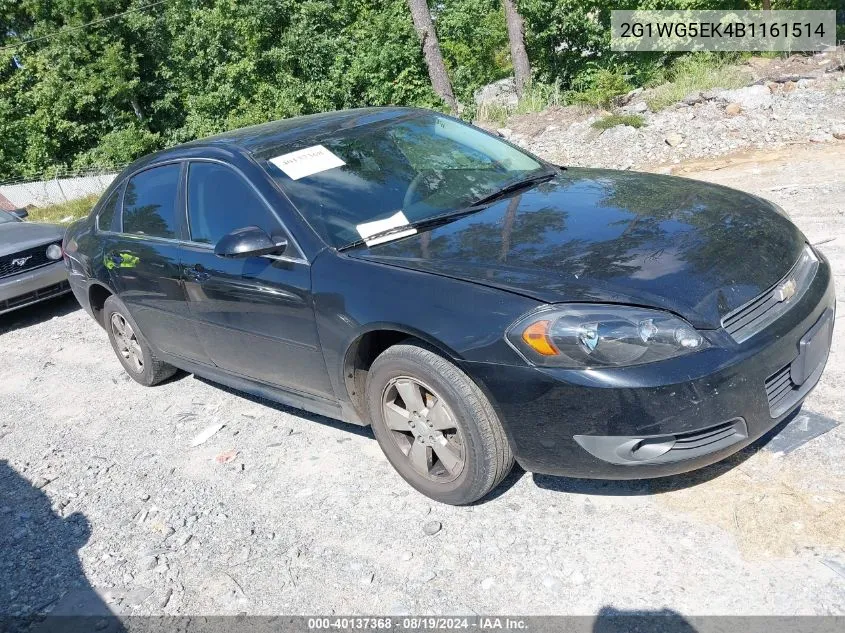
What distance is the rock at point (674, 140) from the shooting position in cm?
1178

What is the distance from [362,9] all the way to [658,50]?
32.9 feet

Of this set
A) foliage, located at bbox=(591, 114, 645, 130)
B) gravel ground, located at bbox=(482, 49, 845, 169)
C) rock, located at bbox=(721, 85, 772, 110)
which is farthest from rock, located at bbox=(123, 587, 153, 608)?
rock, located at bbox=(721, 85, 772, 110)

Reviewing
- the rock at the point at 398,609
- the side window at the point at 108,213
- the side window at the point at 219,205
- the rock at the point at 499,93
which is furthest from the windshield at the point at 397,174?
the rock at the point at 499,93

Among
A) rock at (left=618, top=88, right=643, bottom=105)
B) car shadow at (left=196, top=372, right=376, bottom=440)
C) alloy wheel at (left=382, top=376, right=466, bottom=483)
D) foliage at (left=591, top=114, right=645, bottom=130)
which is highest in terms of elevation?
alloy wheel at (left=382, top=376, right=466, bottom=483)

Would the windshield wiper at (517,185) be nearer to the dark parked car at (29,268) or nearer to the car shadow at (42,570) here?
the car shadow at (42,570)

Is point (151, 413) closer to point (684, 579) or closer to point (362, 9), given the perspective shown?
point (684, 579)

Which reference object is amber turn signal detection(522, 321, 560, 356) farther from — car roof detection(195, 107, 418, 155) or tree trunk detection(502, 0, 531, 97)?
tree trunk detection(502, 0, 531, 97)

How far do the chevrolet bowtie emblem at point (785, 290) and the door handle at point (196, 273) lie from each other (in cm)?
287

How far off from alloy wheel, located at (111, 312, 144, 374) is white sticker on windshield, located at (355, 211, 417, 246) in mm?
2616

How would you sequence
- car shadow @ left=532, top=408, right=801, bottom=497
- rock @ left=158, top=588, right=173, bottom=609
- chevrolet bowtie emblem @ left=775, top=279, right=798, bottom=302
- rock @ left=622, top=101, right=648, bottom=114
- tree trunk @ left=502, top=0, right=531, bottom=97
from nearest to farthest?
chevrolet bowtie emblem @ left=775, top=279, right=798, bottom=302 < rock @ left=158, top=588, right=173, bottom=609 < car shadow @ left=532, top=408, right=801, bottom=497 < rock @ left=622, top=101, right=648, bottom=114 < tree trunk @ left=502, top=0, right=531, bottom=97

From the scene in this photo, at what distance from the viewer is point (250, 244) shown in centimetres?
367

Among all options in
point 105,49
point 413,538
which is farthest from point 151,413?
point 105,49

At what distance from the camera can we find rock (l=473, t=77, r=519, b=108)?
20.4 m

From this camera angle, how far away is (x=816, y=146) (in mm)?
10672
